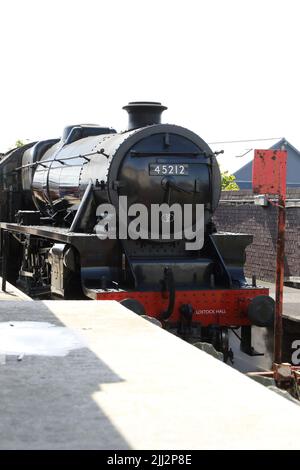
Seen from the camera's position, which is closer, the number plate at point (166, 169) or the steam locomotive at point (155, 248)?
the steam locomotive at point (155, 248)

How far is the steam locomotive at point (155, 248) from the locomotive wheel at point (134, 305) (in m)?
0.01

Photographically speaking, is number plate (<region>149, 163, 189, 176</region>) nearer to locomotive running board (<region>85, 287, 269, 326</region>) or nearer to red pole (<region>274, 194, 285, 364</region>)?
red pole (<region>274, 194, 285, 364</region>)

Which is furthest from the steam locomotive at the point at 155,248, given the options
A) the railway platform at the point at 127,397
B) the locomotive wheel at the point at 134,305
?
the railway platform at the point at 127,397

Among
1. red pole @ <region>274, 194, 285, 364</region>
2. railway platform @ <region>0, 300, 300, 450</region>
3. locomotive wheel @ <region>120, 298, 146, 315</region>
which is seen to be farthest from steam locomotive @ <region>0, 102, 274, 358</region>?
railway platform @ <region>0, 300, 300, 450</region>

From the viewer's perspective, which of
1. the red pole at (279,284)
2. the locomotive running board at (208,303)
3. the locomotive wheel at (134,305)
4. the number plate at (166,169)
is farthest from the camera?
the number plate at (166,169)

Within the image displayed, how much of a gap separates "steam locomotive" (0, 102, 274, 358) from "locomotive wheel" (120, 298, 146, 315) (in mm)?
11

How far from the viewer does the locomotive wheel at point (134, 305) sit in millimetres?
7430

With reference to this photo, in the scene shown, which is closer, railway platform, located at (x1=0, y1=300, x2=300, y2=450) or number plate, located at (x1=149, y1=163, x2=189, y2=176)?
railway platform, located at (x1=0, y1=300, x2=300, y2=450)

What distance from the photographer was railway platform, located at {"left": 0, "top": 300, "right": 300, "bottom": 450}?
264cm

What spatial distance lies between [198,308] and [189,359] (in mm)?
4044

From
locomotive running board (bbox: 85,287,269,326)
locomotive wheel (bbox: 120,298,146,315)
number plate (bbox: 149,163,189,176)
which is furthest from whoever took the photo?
number plate (bbox: 149,163,189,176)

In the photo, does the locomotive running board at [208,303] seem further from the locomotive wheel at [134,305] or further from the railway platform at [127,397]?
the railway platform at [127,397]

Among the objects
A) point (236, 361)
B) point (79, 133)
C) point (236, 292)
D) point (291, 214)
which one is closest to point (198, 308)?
point (236, 292)

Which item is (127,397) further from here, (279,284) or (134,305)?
(279,284)
